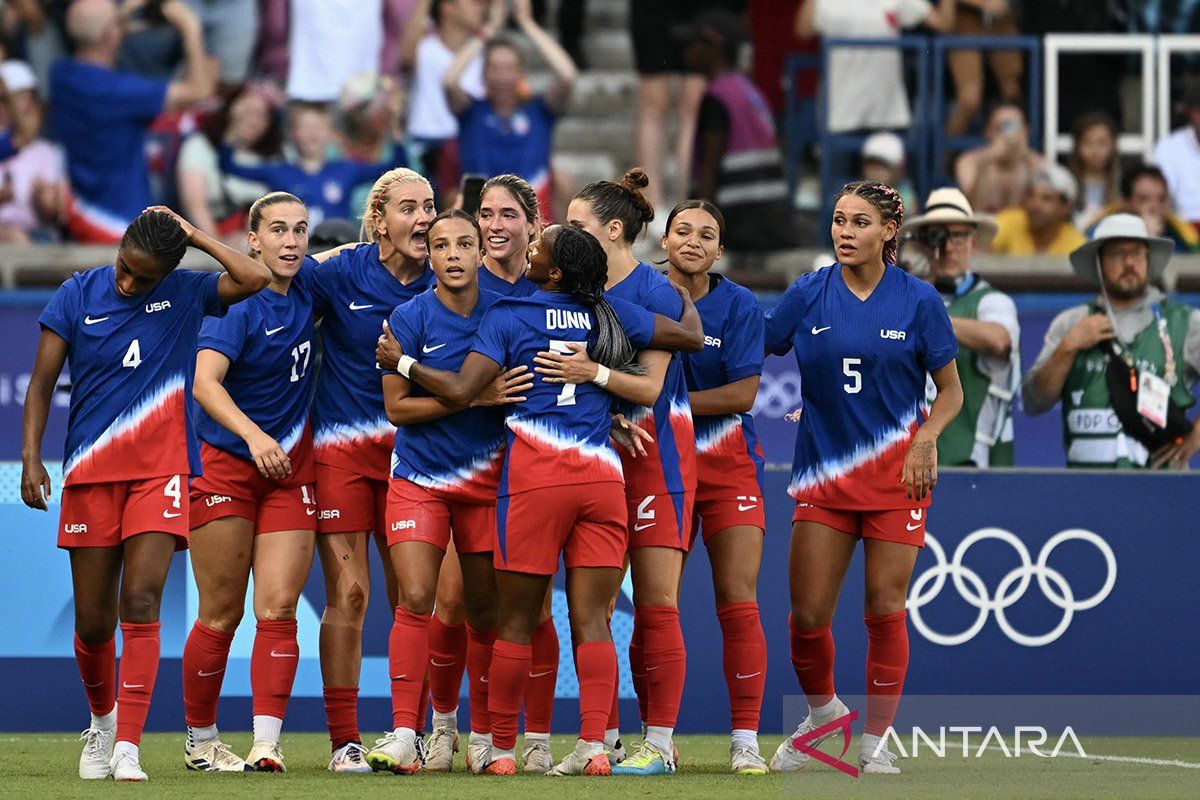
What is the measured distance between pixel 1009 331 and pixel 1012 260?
364cm

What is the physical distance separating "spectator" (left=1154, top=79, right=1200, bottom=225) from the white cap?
1.82m

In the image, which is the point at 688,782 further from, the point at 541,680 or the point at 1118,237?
the point at 1118,237

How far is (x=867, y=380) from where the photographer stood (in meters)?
8.88

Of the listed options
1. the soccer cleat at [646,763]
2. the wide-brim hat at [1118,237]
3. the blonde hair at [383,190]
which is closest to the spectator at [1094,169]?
the wide-brim hat at [1118,237]

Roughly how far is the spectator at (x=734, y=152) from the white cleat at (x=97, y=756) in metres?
7.75

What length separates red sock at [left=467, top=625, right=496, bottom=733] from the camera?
28.9ft

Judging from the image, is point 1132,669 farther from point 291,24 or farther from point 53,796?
point 291,24

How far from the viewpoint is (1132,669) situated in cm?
1077

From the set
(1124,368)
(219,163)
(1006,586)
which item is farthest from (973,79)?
(1006,586)

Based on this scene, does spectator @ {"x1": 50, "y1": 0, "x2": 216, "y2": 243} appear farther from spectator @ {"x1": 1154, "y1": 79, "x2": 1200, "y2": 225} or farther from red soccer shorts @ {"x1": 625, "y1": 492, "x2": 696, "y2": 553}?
red soccer shorts @ {"x1": 625, "y1": 492, "x2": 696, "y2": 553}

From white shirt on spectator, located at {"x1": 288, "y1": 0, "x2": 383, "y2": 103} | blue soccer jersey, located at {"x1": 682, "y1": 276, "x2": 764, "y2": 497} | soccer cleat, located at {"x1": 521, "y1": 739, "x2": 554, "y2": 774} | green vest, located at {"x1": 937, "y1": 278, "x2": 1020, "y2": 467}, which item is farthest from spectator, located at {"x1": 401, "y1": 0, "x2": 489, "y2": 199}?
soccer cleat, located at {"x1": 521, "y1": 739, "x2": 554, "y2": 774}

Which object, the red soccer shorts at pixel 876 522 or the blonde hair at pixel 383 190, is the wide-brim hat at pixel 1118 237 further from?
the blonde hair at pixel 383 190

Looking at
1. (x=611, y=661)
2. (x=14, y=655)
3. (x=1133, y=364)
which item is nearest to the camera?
(x=611, y=661)

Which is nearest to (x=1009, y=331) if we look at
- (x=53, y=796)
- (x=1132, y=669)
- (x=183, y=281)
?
(x=1132, y=669)
